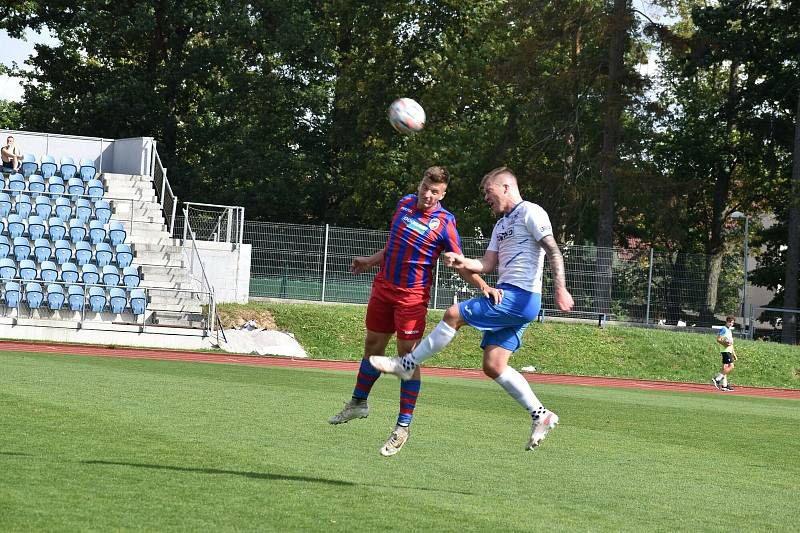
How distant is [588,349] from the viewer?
101 ft

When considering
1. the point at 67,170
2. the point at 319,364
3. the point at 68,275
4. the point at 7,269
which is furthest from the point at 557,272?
the point at 67,170

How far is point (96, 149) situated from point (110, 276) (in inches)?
336

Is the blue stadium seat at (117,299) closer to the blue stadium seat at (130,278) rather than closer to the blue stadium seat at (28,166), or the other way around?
the blue stadium seat at (130,278)

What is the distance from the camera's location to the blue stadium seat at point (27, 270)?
2619 cm

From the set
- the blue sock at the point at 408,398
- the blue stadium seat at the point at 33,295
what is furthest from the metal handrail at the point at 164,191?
the blue sock at the point at 408,398

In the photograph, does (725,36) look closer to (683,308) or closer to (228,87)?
(683,308)

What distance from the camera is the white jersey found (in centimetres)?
788

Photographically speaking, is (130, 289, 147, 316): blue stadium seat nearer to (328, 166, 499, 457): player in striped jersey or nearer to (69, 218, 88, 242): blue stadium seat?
(69, 218, 88, 242): blue stadium seat

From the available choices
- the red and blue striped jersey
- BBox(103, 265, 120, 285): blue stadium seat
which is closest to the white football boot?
the red and blue striped jersey

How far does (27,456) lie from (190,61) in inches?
1683

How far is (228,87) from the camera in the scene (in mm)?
48406

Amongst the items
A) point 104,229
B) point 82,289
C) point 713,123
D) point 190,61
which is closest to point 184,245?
point 104,229

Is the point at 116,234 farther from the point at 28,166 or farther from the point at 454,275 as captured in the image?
the point at 454,275

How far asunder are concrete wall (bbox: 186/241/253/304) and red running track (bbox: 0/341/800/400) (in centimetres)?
525
